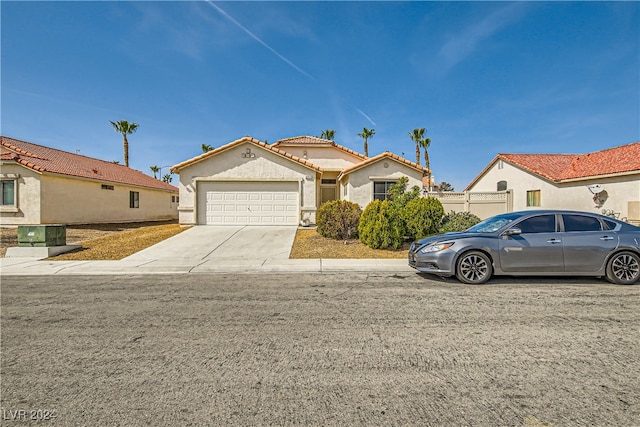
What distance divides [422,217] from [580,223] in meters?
5.24

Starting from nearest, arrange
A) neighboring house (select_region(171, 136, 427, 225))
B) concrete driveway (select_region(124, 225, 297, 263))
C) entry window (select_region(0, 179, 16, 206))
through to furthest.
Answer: concrete driveway (select_region(124, 225, 297, 263)), neighboring house (select_region(171, 136, 427, 225)), entry window (select_region(0, 179, 16, 206))

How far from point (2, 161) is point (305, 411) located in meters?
22.8

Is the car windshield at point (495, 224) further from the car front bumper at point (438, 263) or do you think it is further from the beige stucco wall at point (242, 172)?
the beige stucco wall at point (242, 172)

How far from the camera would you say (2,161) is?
1675 centimetres

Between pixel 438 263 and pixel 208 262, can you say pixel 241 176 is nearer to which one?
pixel 208 262

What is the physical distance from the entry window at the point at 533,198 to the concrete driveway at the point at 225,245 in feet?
59.7

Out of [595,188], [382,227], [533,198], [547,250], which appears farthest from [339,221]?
[533,198]

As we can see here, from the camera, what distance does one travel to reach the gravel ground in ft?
8.09

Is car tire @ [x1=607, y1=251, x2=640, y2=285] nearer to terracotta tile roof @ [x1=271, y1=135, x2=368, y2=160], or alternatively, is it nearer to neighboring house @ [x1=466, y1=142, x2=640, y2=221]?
neighboring house @ [x1=466, y1=142, x2=640, y2=221]

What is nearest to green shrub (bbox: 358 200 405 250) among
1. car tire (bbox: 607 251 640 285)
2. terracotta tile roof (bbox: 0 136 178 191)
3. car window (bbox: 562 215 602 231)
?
car window (bbox: 562 215 602 231)

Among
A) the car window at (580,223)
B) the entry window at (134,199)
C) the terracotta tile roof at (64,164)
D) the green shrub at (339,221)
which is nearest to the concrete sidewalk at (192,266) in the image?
the green shrub at (339,221)

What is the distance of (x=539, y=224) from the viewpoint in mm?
6758

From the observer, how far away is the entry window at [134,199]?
23.3m

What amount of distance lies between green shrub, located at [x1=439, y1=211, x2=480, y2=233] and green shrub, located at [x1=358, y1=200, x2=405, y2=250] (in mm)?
1894
